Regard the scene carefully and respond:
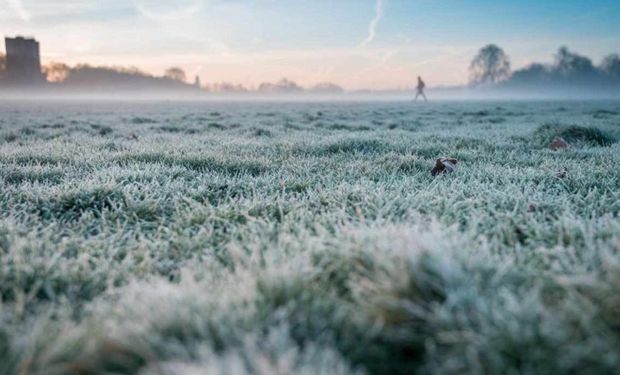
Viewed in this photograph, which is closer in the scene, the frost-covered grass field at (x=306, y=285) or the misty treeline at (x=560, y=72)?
the frost-covered grass field at (x=306, y=285)

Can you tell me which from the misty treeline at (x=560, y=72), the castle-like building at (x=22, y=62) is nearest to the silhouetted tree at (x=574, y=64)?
the misty treeline at (x=560, y=72)

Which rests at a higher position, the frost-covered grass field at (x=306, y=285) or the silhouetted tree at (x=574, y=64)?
the silhouetted tree at (x=574, y=64)

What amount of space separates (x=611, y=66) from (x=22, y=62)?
168m

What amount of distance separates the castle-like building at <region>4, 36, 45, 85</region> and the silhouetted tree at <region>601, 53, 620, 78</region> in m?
159

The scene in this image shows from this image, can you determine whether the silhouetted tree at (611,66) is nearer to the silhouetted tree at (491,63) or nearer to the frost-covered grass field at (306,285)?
the silhouetted tree at (491,63)

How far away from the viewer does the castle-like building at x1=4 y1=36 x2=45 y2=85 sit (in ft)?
448

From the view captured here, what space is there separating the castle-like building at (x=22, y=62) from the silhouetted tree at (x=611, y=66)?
159 metres

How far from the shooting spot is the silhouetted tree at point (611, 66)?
133875mm

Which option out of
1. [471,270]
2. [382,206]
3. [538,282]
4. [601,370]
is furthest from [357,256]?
[382,206]

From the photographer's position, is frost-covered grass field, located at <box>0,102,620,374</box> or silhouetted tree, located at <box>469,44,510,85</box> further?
silhouetted tree, located at <box>469,44,510,85</box>

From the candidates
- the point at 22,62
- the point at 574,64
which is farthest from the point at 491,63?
the point at 22,62

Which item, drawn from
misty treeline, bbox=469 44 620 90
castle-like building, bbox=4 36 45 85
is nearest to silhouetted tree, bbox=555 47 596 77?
misty treeline, bbox=469 44 620 90

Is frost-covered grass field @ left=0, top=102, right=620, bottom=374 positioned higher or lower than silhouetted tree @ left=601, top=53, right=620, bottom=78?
lower

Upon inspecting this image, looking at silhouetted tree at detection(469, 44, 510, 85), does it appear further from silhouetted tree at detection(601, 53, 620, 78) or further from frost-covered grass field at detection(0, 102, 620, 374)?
frost-covered grass field at detection(0, 102, 620, 374)
